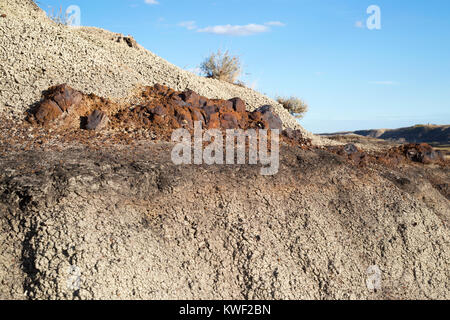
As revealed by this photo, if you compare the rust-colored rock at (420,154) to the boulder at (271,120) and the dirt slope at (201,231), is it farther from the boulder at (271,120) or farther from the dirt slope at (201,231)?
the boulder at (271,120)

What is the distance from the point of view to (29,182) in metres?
5.88

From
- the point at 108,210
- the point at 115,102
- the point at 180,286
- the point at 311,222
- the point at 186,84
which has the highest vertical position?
the point at 186,84

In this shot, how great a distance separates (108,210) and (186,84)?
5873 mm

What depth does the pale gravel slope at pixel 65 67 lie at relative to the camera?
8.49 metres

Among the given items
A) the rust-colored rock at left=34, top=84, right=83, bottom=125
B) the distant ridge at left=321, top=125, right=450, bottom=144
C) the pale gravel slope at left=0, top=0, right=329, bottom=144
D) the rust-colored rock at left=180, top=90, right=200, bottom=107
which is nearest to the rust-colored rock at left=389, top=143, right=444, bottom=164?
the pale gravel slope at left=0, top=0, right=329, bottom=144

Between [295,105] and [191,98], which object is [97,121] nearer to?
[191,98]

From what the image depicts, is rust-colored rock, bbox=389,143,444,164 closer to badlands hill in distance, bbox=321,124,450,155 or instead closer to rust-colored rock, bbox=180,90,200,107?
rust-colored rock, bbox=180,90,200,107

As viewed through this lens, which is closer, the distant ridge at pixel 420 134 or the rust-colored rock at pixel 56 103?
the rust-colored rock at pixel 56 103

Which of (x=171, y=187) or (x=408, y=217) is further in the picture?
(x=408, y=217)

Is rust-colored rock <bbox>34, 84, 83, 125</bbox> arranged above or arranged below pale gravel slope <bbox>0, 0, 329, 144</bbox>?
below

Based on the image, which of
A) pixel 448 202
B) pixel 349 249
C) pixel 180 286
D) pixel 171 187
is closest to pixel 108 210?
pixel 171 187

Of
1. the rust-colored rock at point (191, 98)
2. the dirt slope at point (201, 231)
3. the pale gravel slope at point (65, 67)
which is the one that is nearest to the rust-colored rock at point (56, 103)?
the pale gravel slope at point (65, 67)

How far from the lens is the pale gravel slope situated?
27.9 ft
